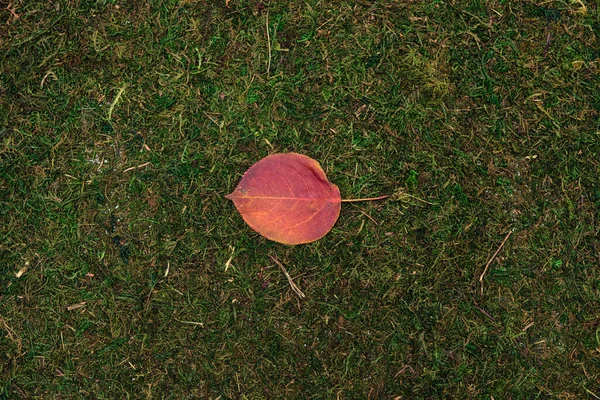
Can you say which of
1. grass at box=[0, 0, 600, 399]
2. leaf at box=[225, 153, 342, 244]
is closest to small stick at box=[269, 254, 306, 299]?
grass at box=[0, 0, 600, 399]

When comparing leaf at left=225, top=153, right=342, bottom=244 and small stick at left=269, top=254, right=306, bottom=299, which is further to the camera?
small stick at left=269, top=254, right=306, bottom=299

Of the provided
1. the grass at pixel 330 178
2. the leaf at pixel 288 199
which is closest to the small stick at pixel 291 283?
the grass at pixel 330 178

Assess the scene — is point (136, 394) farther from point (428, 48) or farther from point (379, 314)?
point (428, 48)

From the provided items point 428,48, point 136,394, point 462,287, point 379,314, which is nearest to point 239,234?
point 379,314

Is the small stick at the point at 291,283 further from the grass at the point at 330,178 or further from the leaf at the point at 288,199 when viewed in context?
the leaf at the point at 288,199

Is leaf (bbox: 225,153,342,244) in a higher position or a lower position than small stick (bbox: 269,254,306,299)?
higher

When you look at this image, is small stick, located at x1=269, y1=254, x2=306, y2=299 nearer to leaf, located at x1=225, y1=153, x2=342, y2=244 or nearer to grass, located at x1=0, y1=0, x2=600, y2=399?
grass, located at x1=0, y1=0, x2=600, y2=399
